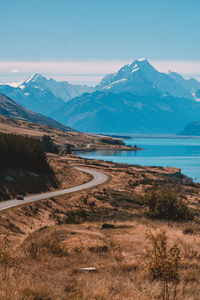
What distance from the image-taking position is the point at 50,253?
1714cm

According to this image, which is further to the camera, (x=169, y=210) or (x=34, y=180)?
(x=34, y=180)

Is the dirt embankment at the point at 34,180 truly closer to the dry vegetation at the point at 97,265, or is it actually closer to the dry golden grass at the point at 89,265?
the dry vegetation at the point at 97,265

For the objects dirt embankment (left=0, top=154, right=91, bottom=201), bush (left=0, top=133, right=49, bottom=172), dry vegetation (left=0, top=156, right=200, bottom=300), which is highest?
bush (left=0, top=133, right=49, bottom=172)

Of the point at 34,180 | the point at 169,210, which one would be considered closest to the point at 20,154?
the point at 34,180

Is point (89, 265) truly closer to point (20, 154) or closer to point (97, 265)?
point (97, 265)

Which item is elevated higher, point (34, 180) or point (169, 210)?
point (169, 210)

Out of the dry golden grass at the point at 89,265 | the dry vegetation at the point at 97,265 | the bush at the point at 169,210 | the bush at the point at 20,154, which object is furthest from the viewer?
the bush at the point at 20,154

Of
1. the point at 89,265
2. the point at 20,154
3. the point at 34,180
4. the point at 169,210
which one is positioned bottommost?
the point at 34,180

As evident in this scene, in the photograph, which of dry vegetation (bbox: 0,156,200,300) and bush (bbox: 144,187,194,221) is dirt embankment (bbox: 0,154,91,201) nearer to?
dry vegetation (bbox: 0,156,200,300)

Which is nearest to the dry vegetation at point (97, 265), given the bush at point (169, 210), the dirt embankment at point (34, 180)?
the bush at point (169, 210)

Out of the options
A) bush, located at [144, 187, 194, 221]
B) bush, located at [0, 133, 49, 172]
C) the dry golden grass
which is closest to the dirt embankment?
bush, located at [0, 133, 49, 172]

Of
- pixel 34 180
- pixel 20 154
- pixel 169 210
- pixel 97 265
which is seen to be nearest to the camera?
pixel 97 265

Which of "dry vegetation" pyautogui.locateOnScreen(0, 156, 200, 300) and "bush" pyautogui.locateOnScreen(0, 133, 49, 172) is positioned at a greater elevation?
"bush" pyautogui.locateOnScreen(0, 133, 49, 172)

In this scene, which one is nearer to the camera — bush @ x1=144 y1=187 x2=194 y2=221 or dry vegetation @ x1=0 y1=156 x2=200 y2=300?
dry vegetation @ x1=0 y1=156 x2=200 y2=300
